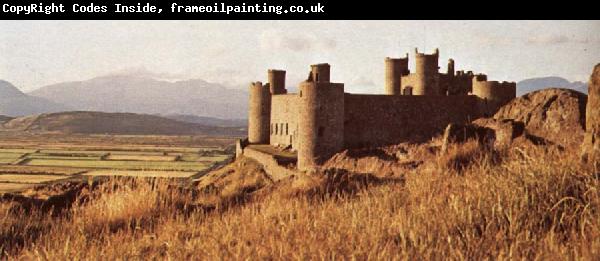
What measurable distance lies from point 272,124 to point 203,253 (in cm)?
3765

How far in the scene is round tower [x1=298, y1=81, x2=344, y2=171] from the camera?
103 ft

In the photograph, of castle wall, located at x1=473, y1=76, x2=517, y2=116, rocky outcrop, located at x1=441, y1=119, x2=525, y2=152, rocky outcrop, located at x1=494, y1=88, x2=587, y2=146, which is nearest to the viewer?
rocky outcrop, located at x1=441, y1=119, x2=525, y2=152

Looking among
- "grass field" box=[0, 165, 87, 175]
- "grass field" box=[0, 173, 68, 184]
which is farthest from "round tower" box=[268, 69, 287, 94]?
"grass field" box=[0, 165, 87, 175]

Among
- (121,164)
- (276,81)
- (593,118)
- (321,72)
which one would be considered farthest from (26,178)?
(593,118)

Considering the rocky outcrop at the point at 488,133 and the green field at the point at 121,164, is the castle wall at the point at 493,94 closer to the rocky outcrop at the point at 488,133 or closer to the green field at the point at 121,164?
the rocky outcrop at the point at 488,133

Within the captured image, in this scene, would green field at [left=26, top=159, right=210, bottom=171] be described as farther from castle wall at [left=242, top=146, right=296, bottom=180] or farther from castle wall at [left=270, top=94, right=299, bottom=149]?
castle wall at [left=242, top=146, right=296, bottom=180]

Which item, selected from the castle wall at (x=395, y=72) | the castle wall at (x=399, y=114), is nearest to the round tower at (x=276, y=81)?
the castle wall at (x=395, y=72)

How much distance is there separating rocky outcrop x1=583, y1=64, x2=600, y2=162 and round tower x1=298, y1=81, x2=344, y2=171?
80.5 ft

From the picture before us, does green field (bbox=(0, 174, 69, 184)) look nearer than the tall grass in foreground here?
No

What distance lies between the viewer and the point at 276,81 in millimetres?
44562

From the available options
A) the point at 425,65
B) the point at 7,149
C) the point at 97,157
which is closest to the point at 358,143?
the point at 425,65

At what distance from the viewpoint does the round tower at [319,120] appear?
31.3 m

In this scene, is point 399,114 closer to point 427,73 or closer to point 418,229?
point 427,73

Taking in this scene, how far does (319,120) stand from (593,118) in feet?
82.1
